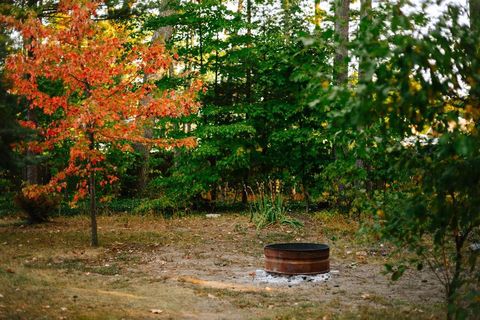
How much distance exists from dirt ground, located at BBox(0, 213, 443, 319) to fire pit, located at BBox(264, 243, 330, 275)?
0.96 ft

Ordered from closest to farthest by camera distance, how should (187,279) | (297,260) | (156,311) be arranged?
1. (156,311)
2. (187,279)
3. (297,260)

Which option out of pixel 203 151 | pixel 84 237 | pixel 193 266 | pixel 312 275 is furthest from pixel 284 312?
pixel 203 151

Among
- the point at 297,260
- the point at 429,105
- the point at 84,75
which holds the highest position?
the point at 84,75

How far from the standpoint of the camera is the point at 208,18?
562 inches

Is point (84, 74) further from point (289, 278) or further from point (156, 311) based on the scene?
point (156, 311)

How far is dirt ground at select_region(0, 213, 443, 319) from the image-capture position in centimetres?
575

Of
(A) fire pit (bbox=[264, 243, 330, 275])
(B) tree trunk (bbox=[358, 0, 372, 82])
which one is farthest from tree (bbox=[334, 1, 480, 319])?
(A) fire pit (bbox=[264, 243, 330, 275])

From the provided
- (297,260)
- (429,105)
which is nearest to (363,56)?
(429,105)

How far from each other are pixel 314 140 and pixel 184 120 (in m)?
3.71

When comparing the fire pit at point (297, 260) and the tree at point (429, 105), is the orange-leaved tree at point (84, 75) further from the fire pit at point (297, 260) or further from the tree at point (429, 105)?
the tree at point (429, 105)

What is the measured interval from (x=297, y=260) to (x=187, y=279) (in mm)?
1626

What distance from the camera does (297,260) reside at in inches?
300

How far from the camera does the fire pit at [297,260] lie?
761 cm

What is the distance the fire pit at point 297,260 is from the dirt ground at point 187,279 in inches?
11.5
